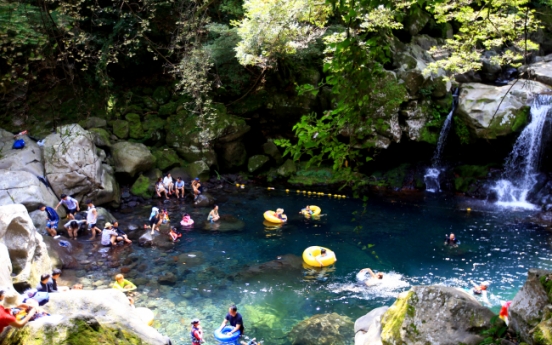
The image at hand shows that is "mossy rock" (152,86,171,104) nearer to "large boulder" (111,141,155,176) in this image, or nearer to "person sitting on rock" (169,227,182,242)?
"large boulder" (111,141,155,176)

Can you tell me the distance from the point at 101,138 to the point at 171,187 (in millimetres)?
3493

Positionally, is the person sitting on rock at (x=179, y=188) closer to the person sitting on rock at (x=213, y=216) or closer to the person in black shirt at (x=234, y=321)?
the person sitting on rock at (x=213, y=216)

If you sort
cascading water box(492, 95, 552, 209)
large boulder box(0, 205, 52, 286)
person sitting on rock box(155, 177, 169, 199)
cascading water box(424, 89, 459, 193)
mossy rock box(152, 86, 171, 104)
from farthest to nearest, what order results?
mossy rock box(152, 86, 171, 104) < cascading water box(424, 89, 459, 193) < person sitting on rock box(155, 177, 169, 199) < cascading water box(492, 95, 552, 209) < large boulder box(0, 205, 52, 286)

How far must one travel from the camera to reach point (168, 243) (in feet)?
43.3

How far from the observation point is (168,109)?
66.0 feet

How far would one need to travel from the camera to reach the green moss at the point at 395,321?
538cm

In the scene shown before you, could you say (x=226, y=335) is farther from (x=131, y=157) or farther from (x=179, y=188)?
(x=131, y=157)

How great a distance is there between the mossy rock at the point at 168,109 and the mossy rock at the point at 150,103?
0.30 meters

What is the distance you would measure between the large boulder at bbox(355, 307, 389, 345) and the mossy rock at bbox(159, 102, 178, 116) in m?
15.1

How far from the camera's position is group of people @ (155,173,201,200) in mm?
17188

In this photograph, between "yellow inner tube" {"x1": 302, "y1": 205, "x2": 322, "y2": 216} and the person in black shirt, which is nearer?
the person in black shirt

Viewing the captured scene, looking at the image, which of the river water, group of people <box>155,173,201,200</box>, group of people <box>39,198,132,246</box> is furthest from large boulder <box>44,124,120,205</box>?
group of people <box>155,173,201,200</box>

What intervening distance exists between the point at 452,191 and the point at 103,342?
1678 centimetres

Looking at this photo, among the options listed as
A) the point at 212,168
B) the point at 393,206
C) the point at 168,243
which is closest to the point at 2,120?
the point at 212,168
